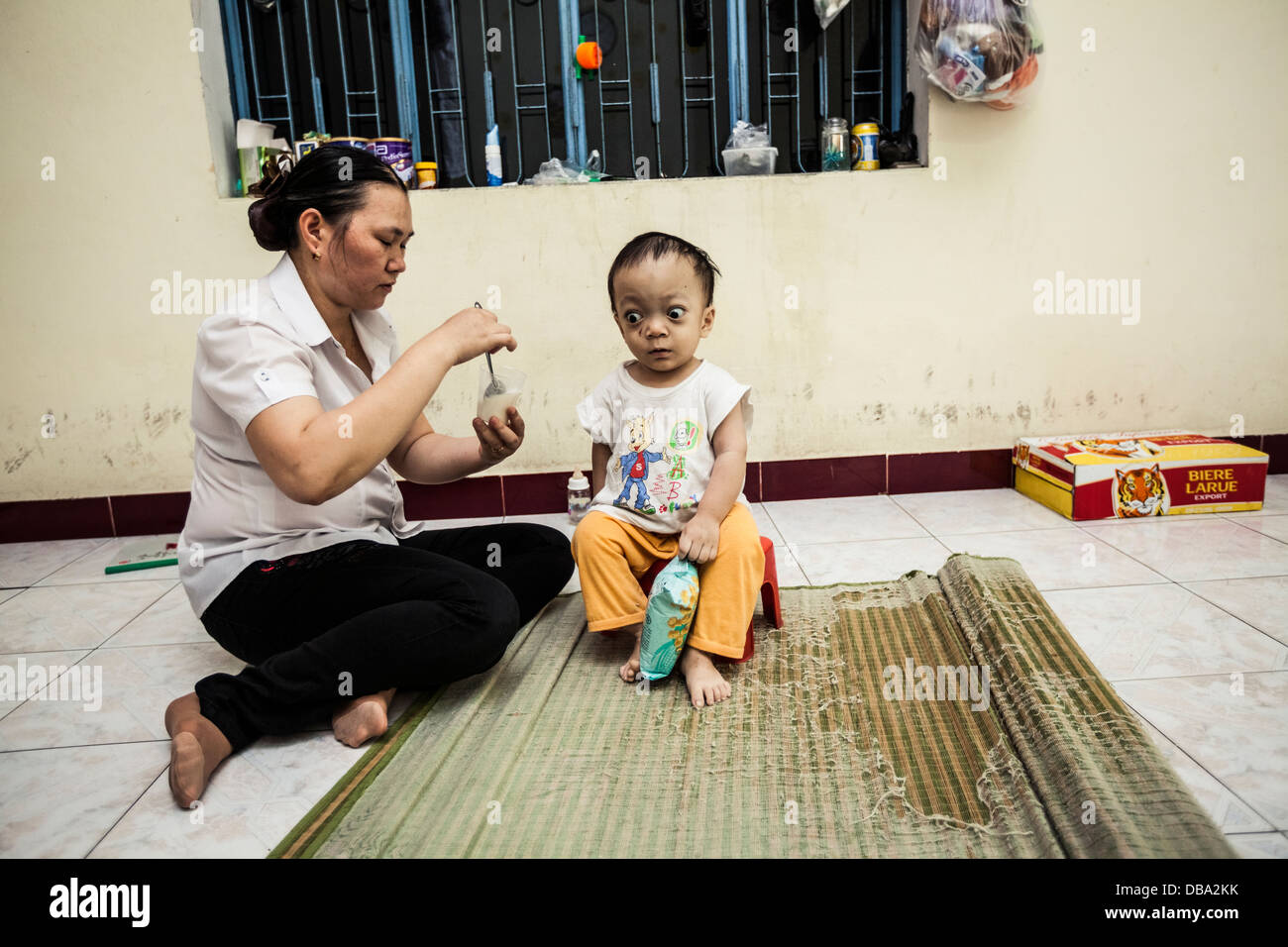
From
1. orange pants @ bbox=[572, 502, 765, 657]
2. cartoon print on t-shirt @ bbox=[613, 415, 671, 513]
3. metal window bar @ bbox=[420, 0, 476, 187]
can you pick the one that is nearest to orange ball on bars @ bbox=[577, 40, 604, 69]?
metal window bar @ bbox=[420, 0, 476, 187]

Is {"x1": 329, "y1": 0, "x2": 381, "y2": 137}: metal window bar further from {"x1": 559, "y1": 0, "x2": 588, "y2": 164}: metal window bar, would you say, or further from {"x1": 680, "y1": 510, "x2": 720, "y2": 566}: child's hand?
{"x1": 680, "y1": 510, "x2": 720, "y2": 566}: child's hand

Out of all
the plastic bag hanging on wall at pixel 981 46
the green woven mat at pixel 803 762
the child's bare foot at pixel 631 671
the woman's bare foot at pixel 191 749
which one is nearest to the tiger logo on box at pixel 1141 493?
the green woven mat at pixel 803 762

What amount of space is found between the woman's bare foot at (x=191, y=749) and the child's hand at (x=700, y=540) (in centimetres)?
78

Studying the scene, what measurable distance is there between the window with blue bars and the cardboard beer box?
1233mm

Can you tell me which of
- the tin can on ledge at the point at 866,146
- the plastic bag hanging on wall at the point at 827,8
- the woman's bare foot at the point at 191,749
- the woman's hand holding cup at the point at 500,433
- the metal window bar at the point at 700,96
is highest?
the plastic bag hanging on wall at the point at 827,8

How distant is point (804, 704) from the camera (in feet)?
4.72

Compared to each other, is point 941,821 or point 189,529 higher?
point 189,529

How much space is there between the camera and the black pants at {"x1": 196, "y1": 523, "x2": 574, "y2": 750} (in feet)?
4.50

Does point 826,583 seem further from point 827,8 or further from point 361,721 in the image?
point 827,8

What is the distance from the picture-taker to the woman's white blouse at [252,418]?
4.29 feet

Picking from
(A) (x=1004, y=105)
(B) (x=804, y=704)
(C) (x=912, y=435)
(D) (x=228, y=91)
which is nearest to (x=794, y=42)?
(A) (x=1004, y=105)

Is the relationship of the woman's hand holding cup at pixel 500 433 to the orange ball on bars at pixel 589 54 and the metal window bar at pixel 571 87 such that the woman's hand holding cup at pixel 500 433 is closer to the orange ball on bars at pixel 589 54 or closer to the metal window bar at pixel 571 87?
the metal window bar at pixel 571 87
